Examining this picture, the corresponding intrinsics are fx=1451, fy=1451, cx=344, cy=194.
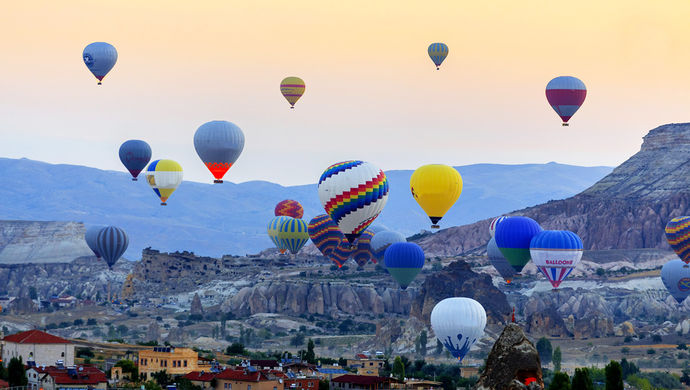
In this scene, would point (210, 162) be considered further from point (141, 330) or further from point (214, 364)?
point (141, 330)

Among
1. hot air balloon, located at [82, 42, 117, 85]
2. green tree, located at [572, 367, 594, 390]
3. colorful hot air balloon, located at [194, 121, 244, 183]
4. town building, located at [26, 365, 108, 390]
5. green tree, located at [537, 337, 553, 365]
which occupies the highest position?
hot air balloon, located at [82, 42, 117, 85]

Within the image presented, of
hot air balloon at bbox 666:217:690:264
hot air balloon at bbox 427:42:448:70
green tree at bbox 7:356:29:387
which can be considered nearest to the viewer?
green tree at bbox 7:356:29:387

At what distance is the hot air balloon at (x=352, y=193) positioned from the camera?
411ft

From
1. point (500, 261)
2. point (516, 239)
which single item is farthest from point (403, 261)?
point (516, 239)

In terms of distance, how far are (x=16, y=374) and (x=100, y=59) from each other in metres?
Result: 67.5

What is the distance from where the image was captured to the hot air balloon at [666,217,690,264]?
17788 centimetres

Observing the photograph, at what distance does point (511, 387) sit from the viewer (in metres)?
34.8

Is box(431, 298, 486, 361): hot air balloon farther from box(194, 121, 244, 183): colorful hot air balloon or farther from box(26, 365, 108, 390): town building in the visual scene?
box(26, 365, 108, 390): town building

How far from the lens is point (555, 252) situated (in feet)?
477

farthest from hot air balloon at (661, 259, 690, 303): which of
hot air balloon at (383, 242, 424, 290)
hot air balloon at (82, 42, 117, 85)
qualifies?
hot air balloon at (82, 42, 117, 85)

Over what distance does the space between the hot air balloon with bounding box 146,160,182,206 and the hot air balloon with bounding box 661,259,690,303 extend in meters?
67.1

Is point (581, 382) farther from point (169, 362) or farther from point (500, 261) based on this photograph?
point (500, 261)

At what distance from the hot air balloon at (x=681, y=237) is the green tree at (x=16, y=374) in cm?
10169

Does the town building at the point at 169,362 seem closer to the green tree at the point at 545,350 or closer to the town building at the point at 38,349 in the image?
the town building at the point at 38,349
